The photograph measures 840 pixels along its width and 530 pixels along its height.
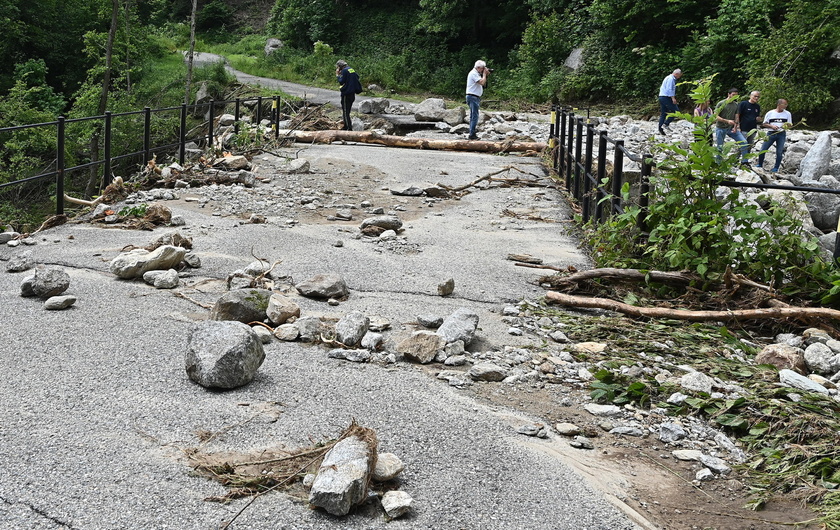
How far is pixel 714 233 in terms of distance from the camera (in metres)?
6.68

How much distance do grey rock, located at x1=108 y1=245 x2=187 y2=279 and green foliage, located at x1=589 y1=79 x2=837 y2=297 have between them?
13.3 feet

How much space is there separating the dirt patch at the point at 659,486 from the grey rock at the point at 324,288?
97.4 inches

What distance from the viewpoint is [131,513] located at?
325 cm

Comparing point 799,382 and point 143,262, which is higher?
point 143,262

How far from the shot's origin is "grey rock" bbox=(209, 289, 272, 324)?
580cm

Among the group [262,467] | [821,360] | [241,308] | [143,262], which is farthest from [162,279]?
[821,360]

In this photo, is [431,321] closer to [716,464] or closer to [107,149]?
[716,464]

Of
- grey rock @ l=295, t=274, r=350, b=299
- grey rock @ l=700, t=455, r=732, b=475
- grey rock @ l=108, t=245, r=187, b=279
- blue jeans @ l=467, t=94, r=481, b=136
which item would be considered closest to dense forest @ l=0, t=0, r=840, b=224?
blue jeans @ l=467, t=94, r=481, b=136

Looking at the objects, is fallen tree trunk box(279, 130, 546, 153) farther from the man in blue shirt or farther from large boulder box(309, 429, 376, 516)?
large boulder box(309, 429, 376, 516)

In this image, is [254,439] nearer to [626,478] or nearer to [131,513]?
[131,513]

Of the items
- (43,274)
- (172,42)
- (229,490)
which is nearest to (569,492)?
(229,490)

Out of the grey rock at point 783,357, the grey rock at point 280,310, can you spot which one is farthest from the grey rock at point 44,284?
the grey rock at point 783,357

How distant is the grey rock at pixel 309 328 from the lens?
5547 millimetres

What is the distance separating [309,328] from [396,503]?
7.90 feet
